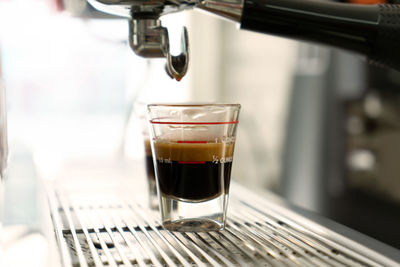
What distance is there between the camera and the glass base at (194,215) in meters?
0.49

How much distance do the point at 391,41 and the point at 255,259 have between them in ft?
0.83

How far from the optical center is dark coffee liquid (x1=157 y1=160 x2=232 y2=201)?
493 mm

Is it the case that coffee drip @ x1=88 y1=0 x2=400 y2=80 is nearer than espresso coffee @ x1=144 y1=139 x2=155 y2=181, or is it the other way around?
coffee drip @ x1=88 y1=0 x2=400 y2=80

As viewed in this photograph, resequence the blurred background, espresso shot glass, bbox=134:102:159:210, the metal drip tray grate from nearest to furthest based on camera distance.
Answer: the metal drip tray grate, espresso shot glass, bbox=134:102:159:210, the blurred background

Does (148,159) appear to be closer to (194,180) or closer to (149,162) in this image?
(149,162)

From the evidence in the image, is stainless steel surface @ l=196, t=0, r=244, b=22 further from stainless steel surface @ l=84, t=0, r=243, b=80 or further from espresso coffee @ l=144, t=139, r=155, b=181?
espresso coffee @ l=144, t=139, r=155, b=181

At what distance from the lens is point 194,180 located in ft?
1.62

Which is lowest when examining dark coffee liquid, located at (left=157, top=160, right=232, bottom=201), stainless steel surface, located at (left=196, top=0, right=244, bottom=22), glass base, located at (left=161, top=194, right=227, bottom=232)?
glass base, located at (left=161, top=194, right=227, bottom=232)

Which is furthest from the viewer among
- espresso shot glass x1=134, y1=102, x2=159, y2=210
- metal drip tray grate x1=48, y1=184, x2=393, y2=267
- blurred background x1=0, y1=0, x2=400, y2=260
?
blurred background x1=0, y1=0, x2=400, y2=260

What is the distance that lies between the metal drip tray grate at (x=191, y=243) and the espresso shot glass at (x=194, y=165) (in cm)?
2

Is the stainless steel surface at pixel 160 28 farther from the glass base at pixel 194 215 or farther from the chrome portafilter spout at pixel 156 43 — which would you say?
the glass base at pixel 194 215

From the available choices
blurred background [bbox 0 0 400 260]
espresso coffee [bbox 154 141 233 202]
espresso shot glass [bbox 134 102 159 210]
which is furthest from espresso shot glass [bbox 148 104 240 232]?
blurred background [bbox 0 0 400 260]

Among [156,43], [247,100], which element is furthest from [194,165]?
[247,100]

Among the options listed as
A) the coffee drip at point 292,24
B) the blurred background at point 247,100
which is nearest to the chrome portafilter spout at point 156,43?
the coffee drip at point 292,24
